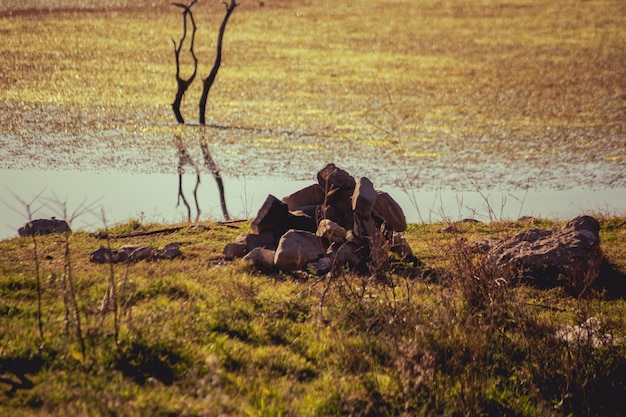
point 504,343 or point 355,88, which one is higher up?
point 355,88

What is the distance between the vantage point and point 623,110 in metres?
24.9

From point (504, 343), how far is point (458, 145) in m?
14.0

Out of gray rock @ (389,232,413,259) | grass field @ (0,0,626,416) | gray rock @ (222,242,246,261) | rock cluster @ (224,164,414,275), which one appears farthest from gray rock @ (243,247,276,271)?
gray rock @ (389,232,413,259)

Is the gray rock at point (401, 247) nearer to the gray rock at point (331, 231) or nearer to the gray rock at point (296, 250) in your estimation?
the gray rock at point (331, 231)

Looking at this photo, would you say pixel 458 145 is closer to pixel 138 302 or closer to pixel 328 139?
pixel 328 139

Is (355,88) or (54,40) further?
(54,40)

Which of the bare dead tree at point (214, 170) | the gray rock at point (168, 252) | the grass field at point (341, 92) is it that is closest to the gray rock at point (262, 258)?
the gray rock at point (168, 252)

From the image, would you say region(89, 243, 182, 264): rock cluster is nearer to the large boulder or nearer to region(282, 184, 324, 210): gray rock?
region(282, 184, 324, 210): gray rock

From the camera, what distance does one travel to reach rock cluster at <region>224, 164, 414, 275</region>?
1043cm

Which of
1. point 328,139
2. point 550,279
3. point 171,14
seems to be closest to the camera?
point 550,279

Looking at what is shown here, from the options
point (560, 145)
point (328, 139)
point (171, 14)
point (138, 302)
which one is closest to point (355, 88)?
point (328, 139)

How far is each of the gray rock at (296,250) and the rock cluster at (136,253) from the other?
60.2 inches

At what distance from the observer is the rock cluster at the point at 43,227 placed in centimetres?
1343

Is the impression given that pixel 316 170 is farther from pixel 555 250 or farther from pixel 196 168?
pixel 555 250
